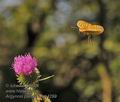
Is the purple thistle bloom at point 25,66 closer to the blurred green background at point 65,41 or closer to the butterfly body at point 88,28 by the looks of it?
the butterfly body at point 88,28

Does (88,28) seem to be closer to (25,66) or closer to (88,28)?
(88,28)

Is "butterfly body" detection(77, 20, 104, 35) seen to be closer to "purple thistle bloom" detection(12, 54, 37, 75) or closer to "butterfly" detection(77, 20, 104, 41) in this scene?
"butterfly" detection(77, 20, 104, 41)

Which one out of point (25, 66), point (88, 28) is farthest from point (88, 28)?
point (25, 66)

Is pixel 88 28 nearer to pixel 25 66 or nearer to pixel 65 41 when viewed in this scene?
pixel 25 66

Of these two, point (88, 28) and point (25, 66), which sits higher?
point (88, 28)

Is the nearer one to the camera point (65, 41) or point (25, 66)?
point (25, 66)

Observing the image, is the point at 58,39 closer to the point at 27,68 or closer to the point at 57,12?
the point at 57,12

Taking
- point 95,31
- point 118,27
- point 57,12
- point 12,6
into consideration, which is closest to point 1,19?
point 12,6

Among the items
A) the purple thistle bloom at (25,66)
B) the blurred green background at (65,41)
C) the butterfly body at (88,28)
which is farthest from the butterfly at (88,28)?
the blurred green background at (65,41)

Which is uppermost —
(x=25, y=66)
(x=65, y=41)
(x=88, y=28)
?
(x=65, y=41)

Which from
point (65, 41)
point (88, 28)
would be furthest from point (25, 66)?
point (65, 41)
